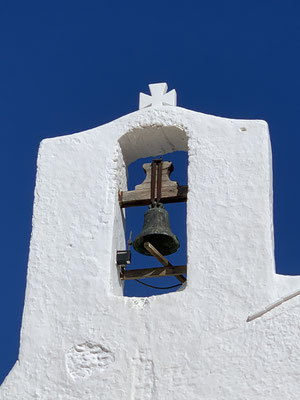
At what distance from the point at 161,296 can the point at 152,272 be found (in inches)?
21.1

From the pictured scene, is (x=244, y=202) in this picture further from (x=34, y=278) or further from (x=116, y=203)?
(x=34, y=278)

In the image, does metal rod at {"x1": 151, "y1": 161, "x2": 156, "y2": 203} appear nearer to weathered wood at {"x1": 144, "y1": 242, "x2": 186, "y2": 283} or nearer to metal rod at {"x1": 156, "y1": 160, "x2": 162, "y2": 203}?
metal rod at {"x1": 156, "y1": 160, "x2": 162, "y2": 203}

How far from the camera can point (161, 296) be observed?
30.6 feet

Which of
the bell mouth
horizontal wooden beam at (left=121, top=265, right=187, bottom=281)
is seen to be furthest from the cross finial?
horizontal wooden beam at (left=121, top=265, right=187, bottom=281)

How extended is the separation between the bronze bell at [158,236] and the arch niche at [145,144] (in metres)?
0.19

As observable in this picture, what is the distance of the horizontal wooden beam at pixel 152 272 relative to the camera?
9766mm

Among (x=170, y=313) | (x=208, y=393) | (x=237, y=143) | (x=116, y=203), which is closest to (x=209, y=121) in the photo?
(x=237, y=143)

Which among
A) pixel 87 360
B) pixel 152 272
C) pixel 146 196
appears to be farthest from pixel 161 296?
pixel 146 196

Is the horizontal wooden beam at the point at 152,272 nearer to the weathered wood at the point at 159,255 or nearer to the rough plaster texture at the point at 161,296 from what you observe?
the weathered wood at the point at 159,255

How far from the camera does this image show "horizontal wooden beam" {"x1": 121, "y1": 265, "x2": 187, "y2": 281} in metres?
9.77

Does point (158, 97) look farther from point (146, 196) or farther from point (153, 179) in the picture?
point (146, 196)

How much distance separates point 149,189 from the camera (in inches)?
408

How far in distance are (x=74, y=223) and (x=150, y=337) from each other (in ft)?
4.36

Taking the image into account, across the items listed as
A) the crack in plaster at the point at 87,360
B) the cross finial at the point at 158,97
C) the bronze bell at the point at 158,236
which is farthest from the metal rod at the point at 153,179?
the crack in plaster at the point at 87,360
